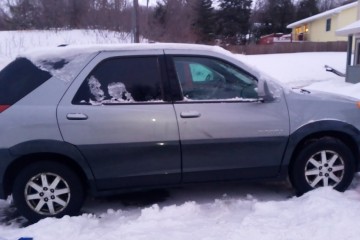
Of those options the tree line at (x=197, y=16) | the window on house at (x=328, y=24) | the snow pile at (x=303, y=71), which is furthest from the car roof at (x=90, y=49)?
the window on house at (x=328, y=24)

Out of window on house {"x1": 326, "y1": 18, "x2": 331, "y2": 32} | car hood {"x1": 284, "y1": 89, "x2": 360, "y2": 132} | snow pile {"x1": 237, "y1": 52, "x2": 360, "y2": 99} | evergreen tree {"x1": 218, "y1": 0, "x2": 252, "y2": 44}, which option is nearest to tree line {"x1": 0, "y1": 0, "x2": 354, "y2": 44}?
evergreen tree {"x1": 218, "y1": 0, "x2": 252, "y2": 44}

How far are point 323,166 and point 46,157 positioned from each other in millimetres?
3011

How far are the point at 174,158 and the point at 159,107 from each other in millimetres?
553

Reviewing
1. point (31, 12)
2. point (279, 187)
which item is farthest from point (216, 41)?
point (279, 187)

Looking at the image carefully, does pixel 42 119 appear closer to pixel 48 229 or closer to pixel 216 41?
pixel 48 229

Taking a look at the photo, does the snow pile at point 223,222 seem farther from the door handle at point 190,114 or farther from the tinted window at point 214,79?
the tinted window at point 214,79

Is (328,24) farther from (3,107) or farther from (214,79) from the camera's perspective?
(3,107)

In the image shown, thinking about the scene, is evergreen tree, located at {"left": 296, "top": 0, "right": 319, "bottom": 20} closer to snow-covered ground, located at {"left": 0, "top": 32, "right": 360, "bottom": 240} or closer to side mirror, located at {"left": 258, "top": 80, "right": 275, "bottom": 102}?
snow-covered ground, located at {"left": 0, "top": 32, "right": 360, "bottom": 240}

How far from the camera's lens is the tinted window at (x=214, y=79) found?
4.36 m

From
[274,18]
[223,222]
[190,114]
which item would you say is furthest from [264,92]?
[274,18]

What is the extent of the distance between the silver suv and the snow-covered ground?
0.27 m

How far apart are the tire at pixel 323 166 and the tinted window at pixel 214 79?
35.7 inches

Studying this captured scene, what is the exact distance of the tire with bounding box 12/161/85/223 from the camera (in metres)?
4.03

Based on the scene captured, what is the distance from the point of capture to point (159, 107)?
4.16 m
